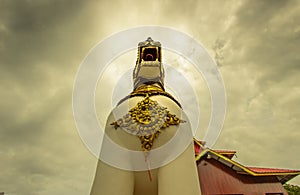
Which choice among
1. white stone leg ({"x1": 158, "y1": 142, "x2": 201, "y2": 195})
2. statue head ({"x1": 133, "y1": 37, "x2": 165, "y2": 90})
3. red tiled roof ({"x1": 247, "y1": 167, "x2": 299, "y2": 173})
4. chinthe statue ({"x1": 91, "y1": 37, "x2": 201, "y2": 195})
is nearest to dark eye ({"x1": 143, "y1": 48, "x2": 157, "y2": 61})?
statue head ({"x1": 133, "y1": 37, "x2": 165, "y2": 90})

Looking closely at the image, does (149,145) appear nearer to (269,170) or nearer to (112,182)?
(112,182)

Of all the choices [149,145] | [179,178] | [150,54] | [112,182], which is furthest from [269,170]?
[112,182]

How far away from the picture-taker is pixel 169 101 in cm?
413

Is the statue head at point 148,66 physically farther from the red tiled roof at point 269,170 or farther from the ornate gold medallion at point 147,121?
the red tiled roof at point 269,170

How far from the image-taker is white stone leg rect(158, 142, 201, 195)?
3217mm

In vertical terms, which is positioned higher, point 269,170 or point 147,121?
point 269,170

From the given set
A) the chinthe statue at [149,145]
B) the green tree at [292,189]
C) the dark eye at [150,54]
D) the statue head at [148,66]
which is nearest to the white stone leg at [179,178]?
the chinthe statue at [149,145]

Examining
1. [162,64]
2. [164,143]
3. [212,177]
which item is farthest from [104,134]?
[212,177]

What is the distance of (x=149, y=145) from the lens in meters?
3.54

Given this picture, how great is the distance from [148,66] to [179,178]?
7.33 ft

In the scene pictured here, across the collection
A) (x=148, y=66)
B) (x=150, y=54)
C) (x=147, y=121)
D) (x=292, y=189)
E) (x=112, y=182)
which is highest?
(x=292, y=189)

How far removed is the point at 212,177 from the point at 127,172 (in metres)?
6.09

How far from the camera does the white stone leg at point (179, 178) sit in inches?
127

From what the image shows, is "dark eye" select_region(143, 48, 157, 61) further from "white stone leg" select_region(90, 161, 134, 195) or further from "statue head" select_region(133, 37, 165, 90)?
"white stone leg" select_region(90, 161, 134, 195)
